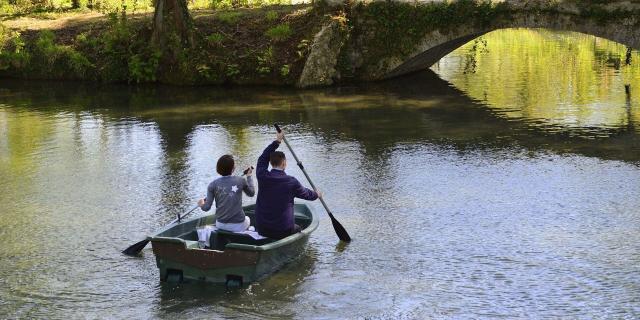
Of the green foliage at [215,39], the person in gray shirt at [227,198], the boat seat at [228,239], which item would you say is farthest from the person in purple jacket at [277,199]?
the green foliage at [215,39]

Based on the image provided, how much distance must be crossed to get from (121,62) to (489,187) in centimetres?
2024

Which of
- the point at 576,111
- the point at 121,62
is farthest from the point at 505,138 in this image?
the point at 121,62

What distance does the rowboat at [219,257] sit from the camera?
11.6 metres

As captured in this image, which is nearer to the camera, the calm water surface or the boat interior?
the calm water surface

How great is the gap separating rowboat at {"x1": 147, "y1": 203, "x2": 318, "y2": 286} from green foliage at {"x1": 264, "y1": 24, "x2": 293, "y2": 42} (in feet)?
66.3

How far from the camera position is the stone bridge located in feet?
91.8

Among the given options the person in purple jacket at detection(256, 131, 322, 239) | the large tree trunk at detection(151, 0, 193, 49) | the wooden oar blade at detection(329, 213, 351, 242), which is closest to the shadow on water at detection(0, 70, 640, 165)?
the large tree trunk at detection(151, 0, 193, 49)

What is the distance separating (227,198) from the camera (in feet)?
40.4

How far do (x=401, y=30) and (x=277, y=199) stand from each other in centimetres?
1905

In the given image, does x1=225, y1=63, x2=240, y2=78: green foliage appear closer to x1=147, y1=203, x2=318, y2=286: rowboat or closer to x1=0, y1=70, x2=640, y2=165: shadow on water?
x1=0, y1=70, x2=640, y2=165: shadow on water

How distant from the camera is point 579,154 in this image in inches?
765

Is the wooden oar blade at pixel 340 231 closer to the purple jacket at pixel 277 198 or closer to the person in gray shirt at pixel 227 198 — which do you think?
the purple jacket at pixel 277 198

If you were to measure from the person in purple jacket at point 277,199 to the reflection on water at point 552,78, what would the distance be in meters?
11.8

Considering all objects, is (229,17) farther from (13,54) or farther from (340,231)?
(340,231)
